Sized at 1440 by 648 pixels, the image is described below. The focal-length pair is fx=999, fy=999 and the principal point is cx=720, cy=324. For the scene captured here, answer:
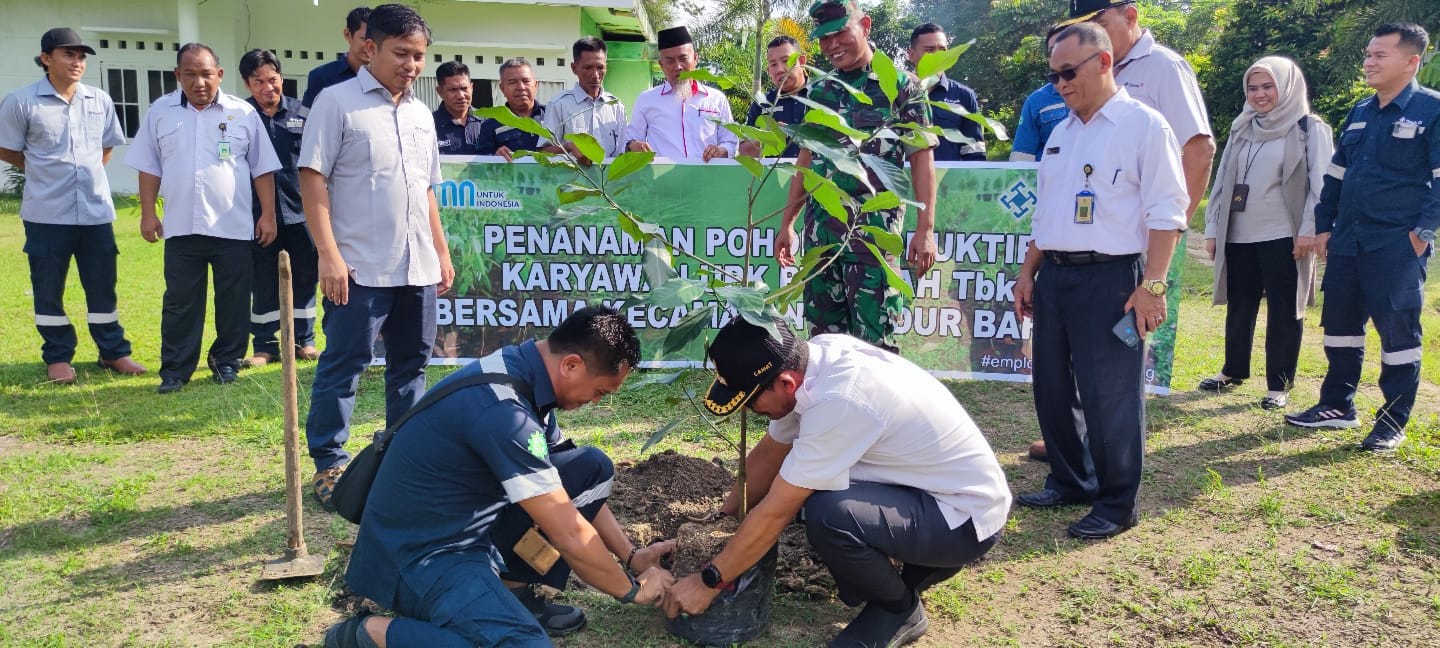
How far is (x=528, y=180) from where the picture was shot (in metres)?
5.87

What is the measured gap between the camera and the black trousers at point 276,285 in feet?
20.2

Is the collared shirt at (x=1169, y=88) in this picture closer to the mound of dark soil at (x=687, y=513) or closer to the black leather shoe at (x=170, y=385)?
the mound of dark soil at (x=687, y=513)

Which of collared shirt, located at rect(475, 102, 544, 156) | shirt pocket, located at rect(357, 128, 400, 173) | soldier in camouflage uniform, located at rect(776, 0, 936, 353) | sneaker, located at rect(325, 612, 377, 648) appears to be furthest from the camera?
collared shirt, located at rect(475, 102, 544, 156)

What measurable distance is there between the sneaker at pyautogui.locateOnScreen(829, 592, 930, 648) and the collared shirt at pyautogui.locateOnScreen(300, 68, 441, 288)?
219 cm

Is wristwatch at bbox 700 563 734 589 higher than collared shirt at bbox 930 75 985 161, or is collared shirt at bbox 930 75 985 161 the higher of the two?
collared shirt at bbox 930 75 985 161

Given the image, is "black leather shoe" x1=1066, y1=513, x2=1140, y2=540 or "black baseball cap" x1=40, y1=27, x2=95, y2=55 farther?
"black baseball cap" x1=40, y1=27, x2=95, y2=55

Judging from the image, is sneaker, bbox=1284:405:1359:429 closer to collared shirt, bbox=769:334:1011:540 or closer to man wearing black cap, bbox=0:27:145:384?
collared shirt, bbox=769:334:1011:540

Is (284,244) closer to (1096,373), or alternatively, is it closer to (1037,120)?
(1037,120)

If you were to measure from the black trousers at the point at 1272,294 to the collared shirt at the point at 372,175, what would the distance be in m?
4.36

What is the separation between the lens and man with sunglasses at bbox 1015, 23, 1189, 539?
345 cm

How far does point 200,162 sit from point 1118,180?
480cm

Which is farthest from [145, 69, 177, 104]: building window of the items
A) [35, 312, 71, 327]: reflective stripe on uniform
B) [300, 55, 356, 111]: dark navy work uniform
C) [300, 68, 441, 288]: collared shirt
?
[300, 68, 441, 288]: collared shirt

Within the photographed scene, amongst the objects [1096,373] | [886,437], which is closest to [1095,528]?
A: [1096,373]

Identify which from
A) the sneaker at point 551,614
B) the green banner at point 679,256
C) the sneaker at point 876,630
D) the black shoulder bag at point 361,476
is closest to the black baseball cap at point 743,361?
the black shoulder bag at point 361,476
